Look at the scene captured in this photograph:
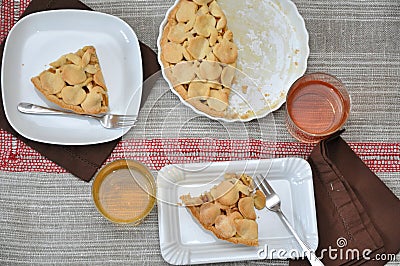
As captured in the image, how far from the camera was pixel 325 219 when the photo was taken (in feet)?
3.80

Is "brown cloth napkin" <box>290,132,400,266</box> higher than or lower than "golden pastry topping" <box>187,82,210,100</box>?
lower

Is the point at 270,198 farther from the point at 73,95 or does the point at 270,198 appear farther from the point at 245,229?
the point at 73,95

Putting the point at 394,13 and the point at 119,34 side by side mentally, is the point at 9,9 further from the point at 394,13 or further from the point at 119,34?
the point at 394,13

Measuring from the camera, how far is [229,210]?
111 centimetres

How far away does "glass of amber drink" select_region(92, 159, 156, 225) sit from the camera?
3.74 ft

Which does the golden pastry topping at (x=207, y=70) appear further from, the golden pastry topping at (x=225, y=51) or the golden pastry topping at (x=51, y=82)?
the golden pastry topping at (x=51, y=82)

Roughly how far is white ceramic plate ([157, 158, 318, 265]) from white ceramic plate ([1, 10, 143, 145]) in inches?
5.9

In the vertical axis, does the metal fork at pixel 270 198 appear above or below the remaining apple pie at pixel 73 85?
below

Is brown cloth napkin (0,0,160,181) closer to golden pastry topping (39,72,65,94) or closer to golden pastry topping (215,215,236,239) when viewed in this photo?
golden pastry topping (39,72,65,94)

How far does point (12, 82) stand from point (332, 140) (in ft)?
2.02

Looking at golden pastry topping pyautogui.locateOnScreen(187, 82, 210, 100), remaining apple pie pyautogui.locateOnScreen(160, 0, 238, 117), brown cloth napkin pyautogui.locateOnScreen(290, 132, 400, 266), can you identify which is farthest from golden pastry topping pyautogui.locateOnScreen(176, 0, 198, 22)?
brown cloth napkin pyautogui.locateOnScreen(290, 132, 400, 266)

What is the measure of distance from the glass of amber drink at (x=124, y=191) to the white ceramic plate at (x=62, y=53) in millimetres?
Result: 64

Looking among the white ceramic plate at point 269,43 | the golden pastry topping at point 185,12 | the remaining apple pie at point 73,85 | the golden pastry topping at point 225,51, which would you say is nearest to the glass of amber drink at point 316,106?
the white ceramic plate at point 269,43

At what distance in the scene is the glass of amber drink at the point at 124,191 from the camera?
3.74 ft
